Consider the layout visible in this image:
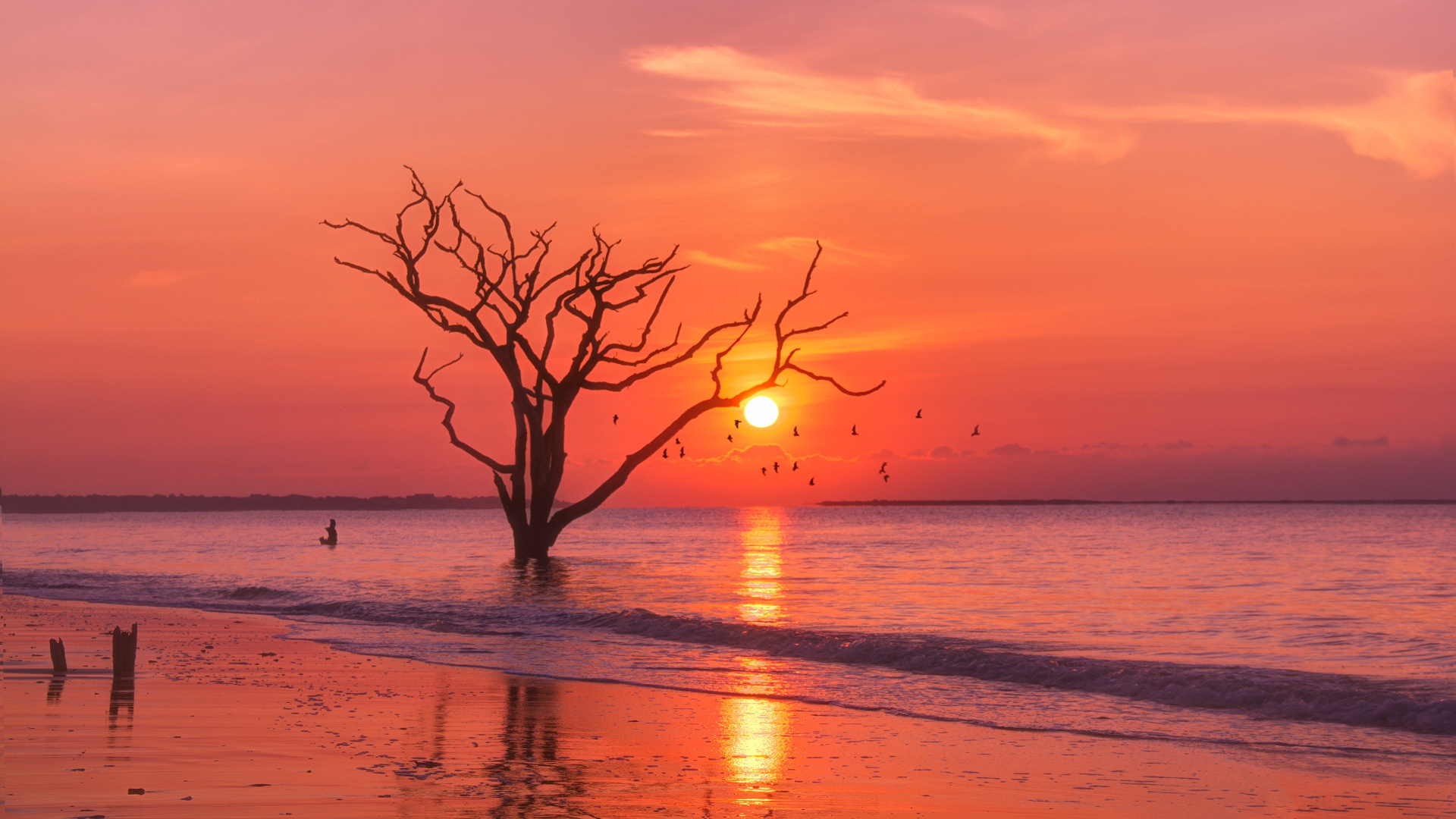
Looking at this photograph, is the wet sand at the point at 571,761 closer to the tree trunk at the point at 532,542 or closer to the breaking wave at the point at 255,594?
the breaking wave at the point at 255,594

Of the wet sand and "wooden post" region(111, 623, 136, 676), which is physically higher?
"wooden post" region(111, 623, 136, 676)

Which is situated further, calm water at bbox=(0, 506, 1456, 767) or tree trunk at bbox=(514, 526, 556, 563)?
tree trunk at bbox=(514, 526, 556, 563)

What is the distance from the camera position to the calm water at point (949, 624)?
1296 centimetres

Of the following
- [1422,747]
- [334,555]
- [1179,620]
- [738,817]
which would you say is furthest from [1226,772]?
[334,555]

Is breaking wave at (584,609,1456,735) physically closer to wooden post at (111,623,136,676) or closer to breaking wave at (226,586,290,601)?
wooden post at (111,623,136,676)

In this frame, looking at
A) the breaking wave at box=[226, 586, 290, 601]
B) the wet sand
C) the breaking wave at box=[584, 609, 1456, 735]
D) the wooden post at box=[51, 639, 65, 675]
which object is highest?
the wooden post at box=[51, 639, 65, 675]

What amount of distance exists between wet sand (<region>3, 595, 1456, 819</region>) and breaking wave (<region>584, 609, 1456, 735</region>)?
2449 millimetres

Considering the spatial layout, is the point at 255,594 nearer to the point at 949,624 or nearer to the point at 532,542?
the point at 532,542

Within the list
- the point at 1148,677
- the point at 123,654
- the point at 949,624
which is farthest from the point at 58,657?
the point at 949,624

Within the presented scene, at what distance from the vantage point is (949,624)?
2128cm

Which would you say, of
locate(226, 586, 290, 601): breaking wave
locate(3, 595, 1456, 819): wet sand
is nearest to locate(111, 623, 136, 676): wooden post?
locate(3, 595, 1456, 819): wet sand

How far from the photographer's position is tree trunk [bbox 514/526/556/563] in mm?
36750

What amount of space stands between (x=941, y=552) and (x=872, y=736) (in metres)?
42.8

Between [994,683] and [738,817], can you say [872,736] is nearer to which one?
[738,817]
